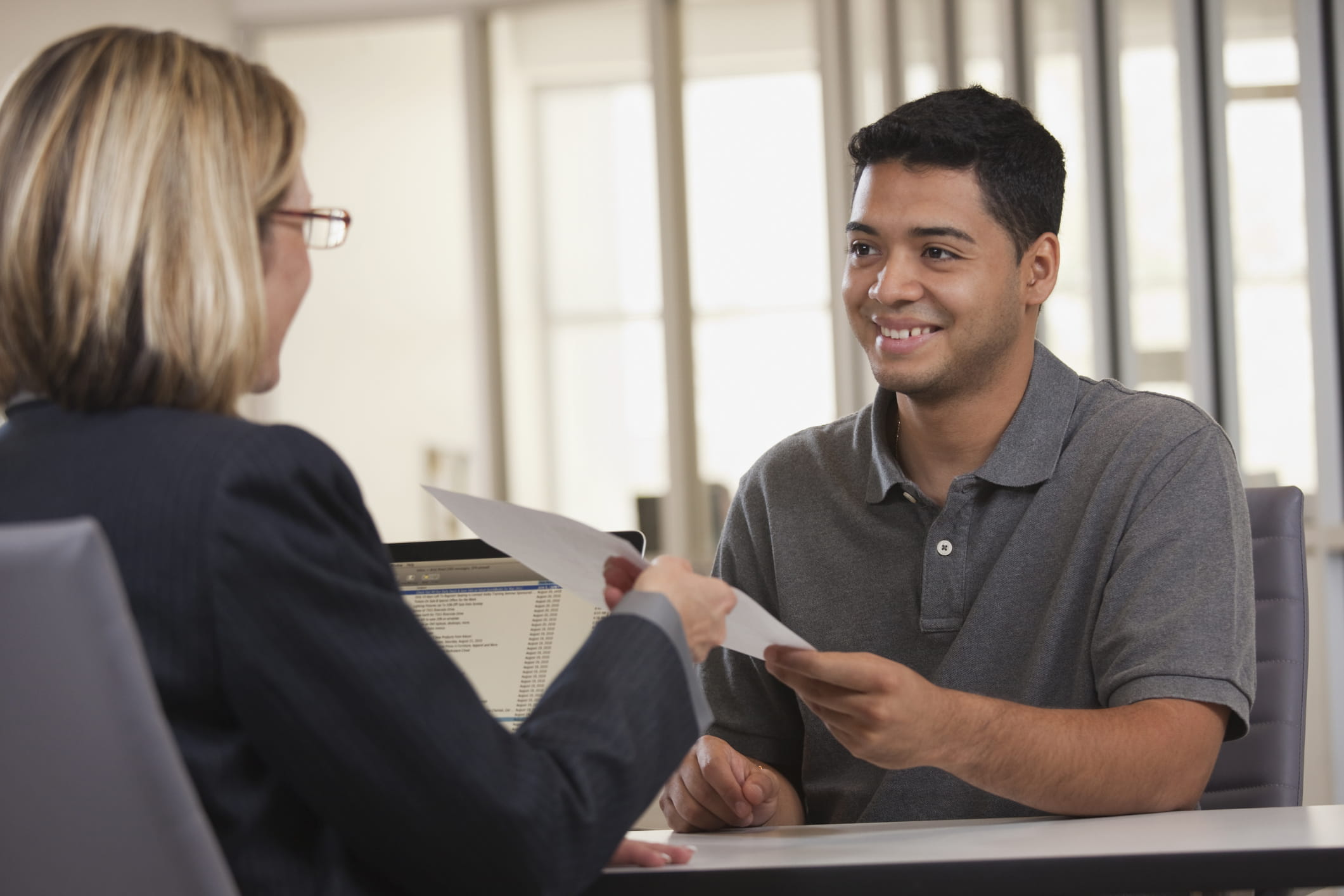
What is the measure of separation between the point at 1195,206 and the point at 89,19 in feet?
9.76

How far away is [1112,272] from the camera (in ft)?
10.8

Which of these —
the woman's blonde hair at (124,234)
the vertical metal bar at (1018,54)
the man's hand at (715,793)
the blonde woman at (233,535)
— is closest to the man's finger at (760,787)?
the man's hand at (715,793)

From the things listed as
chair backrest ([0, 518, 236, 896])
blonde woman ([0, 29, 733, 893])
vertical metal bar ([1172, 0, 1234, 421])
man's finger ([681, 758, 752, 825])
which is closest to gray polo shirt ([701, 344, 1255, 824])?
man's finger ([681, 758, 752, 825])

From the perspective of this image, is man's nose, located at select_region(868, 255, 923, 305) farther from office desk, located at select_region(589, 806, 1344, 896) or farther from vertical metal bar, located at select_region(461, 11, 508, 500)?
vertical metal bar, located at select_region(461, 11, 508, 500)

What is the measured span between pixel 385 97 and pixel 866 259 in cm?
275

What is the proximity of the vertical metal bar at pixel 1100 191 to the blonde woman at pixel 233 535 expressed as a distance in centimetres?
271

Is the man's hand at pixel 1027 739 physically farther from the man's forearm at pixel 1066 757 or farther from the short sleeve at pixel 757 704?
the short sleeve at pixel 757 704

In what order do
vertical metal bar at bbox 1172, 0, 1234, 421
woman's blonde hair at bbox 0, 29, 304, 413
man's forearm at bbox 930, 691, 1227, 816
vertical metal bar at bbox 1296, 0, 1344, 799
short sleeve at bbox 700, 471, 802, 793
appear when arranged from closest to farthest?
1. woman's blonde hair at bbox 0, 29, 304, 413
2. man's forearm at bbox 930, 691, 1227, 816
3. short sleeve at bbox 700, 471, 802, 793
4. vertical metal bar at bbox 1296, 0, 1344, 799
5. vertical metal bar at bbox 1172, 0, 1234, 421

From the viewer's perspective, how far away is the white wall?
126 inches

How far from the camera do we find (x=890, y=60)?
352 centimetres

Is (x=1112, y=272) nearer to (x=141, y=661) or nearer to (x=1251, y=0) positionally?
(x=1251, y=0)

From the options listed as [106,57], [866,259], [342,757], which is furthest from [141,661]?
[866,259]

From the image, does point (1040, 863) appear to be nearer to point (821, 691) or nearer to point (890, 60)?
point (821, 691)

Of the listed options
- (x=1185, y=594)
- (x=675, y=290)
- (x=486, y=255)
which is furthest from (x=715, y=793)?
(x=486, y=255)
